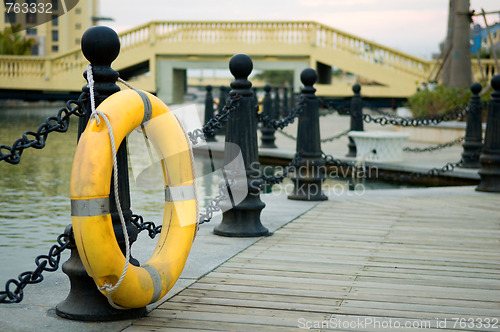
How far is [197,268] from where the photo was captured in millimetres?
3959

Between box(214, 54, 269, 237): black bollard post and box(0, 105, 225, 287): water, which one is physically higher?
box(214, 54, 269, 237): black bollard post

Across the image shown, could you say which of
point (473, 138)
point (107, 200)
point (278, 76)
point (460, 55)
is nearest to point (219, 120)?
point (107, 200)

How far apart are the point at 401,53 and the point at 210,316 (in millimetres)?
28941

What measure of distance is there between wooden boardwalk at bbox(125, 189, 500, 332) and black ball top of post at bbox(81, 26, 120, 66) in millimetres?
1162

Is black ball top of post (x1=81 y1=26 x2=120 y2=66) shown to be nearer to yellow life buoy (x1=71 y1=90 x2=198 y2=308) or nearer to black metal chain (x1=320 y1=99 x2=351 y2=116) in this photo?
yellow life buoy (x1=71 y1=90 x2=198 y2=308)

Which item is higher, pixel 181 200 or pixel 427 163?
pixel 181 200

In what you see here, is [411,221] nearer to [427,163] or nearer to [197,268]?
[197,268]

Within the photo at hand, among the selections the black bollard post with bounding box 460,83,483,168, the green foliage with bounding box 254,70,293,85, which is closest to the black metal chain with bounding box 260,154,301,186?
the black bollard post with bounding box 460,83,483,168

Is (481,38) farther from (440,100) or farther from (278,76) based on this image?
(278,76)

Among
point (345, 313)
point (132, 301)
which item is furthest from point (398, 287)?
point (132, 301)

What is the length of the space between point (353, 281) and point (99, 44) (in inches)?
71.8

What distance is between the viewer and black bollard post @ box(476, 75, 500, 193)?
7.64 m

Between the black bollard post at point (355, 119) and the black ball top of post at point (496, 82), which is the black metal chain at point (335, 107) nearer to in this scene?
the black bollard post at point (355, 119)

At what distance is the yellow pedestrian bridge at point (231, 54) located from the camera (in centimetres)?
3069
